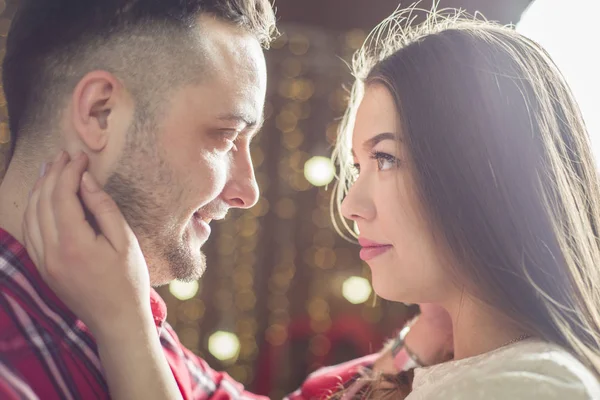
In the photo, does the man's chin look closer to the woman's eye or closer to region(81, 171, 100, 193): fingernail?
region(81, 171, 100, 193): fingernail

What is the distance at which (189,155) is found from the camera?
3.50ft

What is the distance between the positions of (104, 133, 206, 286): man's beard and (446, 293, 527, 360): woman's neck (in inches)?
18.8

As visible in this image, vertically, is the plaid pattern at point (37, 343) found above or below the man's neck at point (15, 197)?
below

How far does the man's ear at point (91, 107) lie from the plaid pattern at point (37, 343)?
0.20 m

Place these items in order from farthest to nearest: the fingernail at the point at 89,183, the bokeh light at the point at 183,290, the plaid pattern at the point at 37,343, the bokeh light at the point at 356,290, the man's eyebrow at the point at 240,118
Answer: the bokeh light at the point at 356,290 → the bokeh light at the point at 183,290 → the man's eyebrow at the point at 240,118 → the fingernail at the point at 89,183 → the plaid pattern at the point at 37,343

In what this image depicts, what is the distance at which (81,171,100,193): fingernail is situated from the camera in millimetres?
958

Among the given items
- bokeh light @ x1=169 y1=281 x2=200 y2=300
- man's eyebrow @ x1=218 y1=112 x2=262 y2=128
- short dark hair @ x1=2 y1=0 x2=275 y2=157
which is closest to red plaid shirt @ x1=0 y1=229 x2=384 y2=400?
short dark hair @ x1=2 y1=0 x2=275 y2=157

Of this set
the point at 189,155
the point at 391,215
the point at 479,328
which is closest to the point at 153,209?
the point at 189,155

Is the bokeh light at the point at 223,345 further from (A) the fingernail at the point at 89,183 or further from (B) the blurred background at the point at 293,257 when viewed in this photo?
(A) the fingernail at the point at 89,183

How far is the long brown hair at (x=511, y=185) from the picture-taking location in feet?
3.18

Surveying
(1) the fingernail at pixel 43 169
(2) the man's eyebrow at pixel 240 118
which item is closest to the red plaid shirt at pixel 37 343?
(1) the fingernail at pixel 43 169

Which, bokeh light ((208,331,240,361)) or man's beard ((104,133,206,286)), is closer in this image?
man's beard ((104,133,206,286))

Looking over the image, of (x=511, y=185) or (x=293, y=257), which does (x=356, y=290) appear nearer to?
(x=293, y=257)

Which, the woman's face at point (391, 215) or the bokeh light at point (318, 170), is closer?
the woman's face at point (391, 215)
